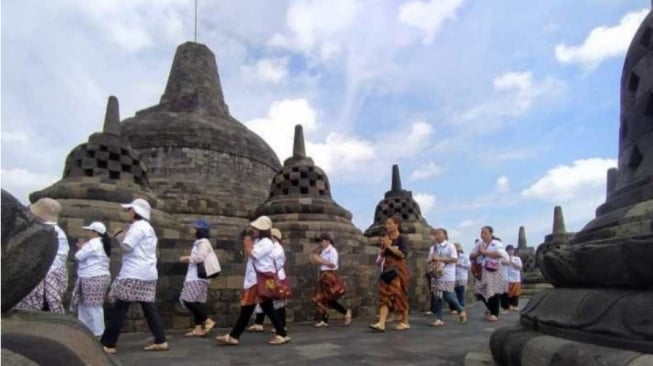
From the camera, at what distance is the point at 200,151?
1838 cm

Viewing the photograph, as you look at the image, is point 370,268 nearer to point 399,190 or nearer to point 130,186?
point 130,186

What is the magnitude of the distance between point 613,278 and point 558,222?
73.3ft

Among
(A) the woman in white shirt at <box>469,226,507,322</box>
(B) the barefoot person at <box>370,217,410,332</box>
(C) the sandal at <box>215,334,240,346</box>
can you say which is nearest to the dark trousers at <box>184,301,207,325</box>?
(C) the sandal at <box>215,334,240,346</box>

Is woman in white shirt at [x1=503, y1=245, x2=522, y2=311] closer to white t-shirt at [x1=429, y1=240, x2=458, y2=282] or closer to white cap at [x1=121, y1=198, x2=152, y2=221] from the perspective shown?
white t-shirt at [x1=429, y1=240, x2=458, y2=282]

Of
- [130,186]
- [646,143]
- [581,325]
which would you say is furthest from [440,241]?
[130,186]

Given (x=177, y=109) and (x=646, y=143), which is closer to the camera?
(x=646, y=143)

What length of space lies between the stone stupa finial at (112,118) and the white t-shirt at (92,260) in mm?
6038

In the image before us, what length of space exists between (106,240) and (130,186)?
475 cm

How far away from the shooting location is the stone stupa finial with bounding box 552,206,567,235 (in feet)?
73.9

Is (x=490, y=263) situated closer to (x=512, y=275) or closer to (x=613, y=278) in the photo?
(x=512, y=275)

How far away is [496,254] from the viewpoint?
7816mm

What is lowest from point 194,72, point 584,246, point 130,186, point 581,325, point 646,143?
point 581,325

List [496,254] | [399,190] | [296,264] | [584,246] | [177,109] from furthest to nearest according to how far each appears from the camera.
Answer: [177,109], [399,190], [296,264], [496,254], [584,246]

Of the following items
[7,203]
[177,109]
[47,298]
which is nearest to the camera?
[7,203]
